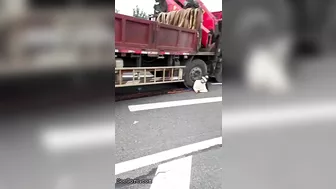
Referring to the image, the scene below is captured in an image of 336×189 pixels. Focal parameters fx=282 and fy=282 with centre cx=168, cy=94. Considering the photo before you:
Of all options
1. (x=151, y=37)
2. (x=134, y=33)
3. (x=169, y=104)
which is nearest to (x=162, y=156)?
(x=169, y=104)

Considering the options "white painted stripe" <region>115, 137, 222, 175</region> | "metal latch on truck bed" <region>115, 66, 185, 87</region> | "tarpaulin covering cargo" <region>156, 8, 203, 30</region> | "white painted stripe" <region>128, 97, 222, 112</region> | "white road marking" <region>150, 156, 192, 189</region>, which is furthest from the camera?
"tarpaulin covering cargo" <region>156, 8, 203, 30</region>

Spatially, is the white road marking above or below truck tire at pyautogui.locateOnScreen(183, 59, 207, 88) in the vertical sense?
below

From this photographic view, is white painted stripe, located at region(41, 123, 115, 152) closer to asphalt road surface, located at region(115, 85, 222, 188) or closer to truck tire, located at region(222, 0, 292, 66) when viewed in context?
truck tire, located at region(222, 0, 292, 66)

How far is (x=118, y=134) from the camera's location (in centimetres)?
296

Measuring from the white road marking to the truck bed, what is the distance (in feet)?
8.00

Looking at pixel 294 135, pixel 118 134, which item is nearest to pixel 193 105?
pixel 118 134

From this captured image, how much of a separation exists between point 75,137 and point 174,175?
1456 millimetres

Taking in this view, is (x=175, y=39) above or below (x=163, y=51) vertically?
above

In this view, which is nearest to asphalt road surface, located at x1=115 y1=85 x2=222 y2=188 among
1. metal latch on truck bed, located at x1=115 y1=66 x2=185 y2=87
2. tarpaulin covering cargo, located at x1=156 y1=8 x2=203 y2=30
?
metal latch on truck bed, located at x1=115 y1=66 x2=185 y2=87

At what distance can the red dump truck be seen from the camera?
461 cm

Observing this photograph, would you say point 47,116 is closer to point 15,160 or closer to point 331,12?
point 15,160

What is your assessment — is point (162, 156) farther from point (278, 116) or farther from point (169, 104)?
point (169, 104)

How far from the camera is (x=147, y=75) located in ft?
16.9

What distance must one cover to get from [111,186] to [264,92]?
427 millimetres
